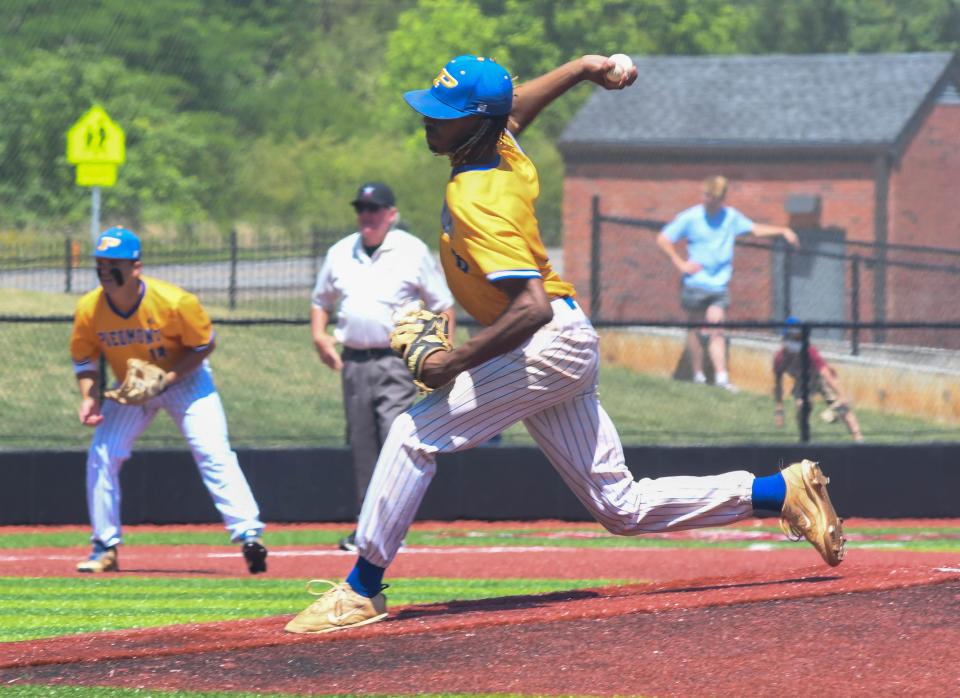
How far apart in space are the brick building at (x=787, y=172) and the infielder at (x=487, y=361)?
641 inches

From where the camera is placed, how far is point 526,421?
5.96 metres

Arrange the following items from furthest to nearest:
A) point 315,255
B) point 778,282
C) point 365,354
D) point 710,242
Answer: point 778,282 < point 315,255 < point 710,242 < point 365,354

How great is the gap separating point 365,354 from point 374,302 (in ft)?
1.14

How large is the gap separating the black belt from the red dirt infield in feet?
11.2

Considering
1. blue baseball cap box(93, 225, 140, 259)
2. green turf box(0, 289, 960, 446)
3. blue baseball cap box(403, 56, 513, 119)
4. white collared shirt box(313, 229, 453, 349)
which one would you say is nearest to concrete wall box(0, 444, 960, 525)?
green turf box(0, 289, 960, 446)

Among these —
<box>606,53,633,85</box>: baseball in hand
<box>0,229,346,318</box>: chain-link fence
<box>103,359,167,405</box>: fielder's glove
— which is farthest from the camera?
<box>0,229,346,318</box>: chain-link fence

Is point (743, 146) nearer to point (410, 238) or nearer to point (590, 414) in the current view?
point (410, 238)

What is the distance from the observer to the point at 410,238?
9.72 meters

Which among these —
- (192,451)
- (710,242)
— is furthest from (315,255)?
(192,451)

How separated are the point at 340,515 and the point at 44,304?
411 inches

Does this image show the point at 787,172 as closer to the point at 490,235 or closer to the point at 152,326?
the point at 152,326

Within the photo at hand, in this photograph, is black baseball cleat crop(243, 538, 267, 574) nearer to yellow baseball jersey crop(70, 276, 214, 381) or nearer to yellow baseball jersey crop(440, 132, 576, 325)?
yellow baseball jersey crop(70, 276, 214, 381)

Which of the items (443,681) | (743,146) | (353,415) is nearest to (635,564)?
(353,415)

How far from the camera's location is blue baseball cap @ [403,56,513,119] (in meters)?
5.73
